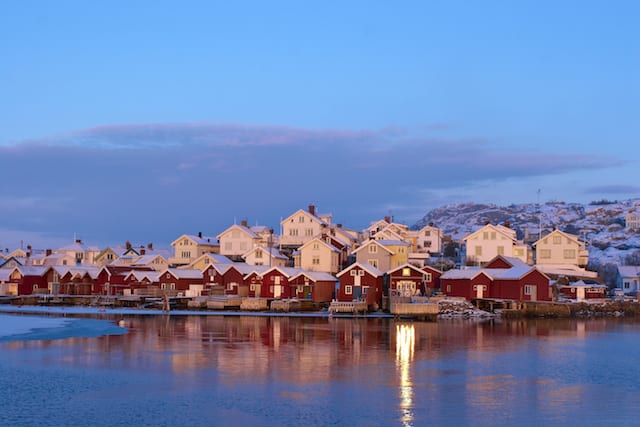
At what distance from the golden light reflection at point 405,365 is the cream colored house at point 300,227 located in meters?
42.3

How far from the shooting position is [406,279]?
74562mm

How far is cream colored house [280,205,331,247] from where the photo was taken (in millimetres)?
98062

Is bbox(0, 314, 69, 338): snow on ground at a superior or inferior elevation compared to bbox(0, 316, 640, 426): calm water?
superior

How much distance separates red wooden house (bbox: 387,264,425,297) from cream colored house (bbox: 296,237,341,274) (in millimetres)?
9738

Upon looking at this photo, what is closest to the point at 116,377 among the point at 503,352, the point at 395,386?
the point at 395,386

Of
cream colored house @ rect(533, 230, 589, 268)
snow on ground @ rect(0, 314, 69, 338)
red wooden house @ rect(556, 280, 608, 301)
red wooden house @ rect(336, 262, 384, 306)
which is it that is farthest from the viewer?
cream colored house @ rect(533, 230, 589, 268)

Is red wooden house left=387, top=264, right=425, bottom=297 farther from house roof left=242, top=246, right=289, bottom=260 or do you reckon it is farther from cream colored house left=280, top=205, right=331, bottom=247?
cream colored house left=280, top=205, right=331, bottom=247

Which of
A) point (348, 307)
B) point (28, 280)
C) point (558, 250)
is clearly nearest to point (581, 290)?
point (558, 250)

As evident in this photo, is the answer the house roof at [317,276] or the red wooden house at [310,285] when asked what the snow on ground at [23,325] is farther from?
the house roof at [317,276]

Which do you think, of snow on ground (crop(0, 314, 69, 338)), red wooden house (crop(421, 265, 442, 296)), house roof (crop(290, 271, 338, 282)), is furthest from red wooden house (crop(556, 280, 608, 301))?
snow on ground (crop(0, 314, 69, 338))

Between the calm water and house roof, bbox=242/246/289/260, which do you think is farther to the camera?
house roof, bbox=242/246/289/260

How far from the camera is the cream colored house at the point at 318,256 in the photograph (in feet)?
272

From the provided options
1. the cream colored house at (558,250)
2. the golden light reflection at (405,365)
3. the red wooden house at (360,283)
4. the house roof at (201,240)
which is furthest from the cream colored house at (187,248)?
the golden light reflection at (405,365)

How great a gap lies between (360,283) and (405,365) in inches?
1611
